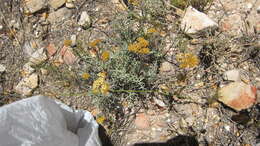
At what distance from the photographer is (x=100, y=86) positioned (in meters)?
1.70

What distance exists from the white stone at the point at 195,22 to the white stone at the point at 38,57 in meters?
1.14

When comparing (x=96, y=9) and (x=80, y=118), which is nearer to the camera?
(x=80, y=118)

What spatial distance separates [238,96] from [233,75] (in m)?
0.17

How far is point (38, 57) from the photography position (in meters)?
2.27

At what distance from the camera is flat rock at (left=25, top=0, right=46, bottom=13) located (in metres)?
2.49

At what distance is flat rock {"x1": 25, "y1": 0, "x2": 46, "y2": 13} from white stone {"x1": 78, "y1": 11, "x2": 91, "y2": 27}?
1.34 ft

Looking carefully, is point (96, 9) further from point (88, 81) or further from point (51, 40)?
point (88, 81)

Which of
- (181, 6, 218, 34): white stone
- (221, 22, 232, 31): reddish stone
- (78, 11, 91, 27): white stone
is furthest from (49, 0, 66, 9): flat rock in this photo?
(221, 22, 232, 31): reddish stone

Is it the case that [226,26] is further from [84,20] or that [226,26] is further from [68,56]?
[68,56]

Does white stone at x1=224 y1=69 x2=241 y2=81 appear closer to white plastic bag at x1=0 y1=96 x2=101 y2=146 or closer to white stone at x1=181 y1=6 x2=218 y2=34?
white stone at x1=181 y1=6 x2=218 y2=34

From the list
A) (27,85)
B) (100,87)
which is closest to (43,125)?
(100,87)

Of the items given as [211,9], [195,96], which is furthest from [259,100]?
[211,9]

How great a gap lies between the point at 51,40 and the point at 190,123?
4.47ft

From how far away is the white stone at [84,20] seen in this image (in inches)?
91.0
